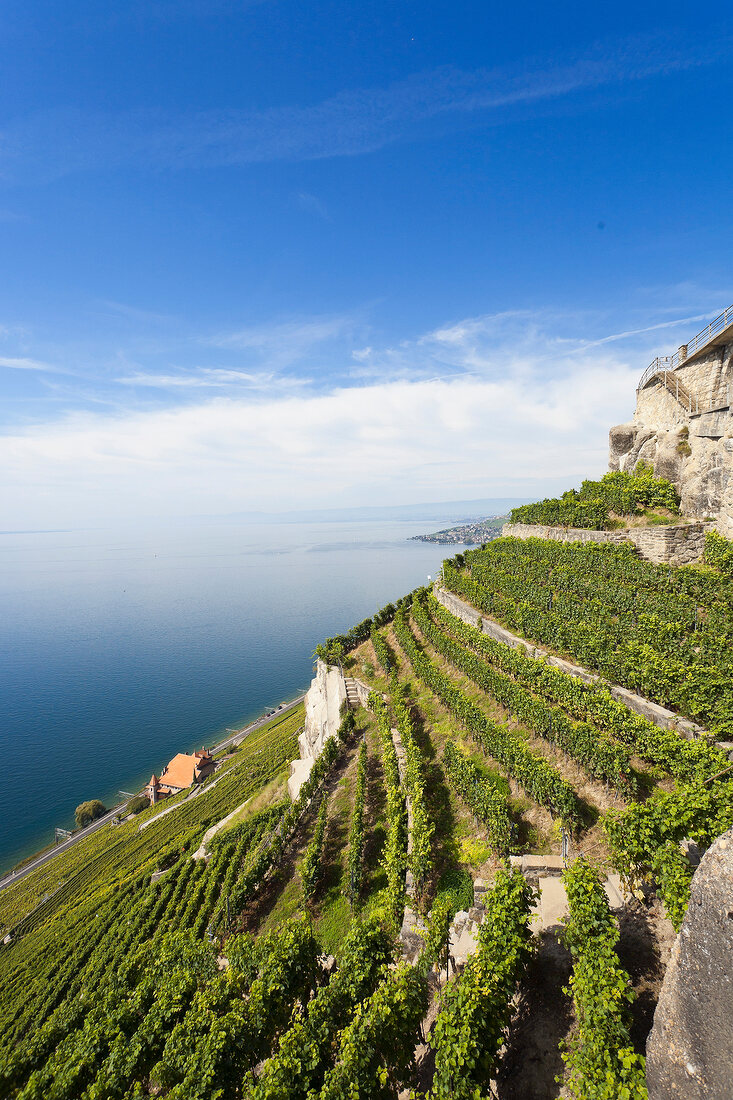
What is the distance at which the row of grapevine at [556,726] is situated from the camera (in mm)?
14070

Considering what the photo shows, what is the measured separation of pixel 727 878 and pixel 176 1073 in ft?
44.4

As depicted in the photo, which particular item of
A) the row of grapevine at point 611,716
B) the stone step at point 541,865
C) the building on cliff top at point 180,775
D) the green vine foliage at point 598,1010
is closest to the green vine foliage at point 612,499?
the row of grapevine at point 611,716

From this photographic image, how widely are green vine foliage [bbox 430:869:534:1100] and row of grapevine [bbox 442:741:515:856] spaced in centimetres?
353

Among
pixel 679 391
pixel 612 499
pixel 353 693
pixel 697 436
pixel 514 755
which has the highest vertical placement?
pixel 679 391

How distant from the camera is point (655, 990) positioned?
351 inches

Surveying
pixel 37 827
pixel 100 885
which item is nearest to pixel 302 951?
pixel 100 885

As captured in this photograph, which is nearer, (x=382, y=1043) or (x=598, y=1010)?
(x=598, y=1010)

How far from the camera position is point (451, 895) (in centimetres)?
1454

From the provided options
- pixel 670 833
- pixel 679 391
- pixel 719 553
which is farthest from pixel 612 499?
pixel 670 833

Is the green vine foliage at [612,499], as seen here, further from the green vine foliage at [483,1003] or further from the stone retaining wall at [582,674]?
the green vine foliage at [483,1003]

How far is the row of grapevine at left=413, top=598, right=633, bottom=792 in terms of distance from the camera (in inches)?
554

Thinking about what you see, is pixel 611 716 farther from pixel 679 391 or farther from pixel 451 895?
pixel 679 391

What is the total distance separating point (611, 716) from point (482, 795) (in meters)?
5.74

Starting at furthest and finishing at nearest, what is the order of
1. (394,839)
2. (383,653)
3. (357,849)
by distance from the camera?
(383,653) < (357,849) < (394,839)
